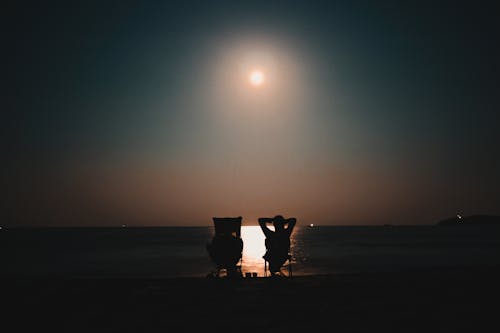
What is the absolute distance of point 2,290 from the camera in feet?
41.5

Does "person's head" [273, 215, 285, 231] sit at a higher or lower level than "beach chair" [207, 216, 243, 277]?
higher

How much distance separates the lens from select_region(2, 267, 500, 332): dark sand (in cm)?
830

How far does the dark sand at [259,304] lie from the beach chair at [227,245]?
105 cm

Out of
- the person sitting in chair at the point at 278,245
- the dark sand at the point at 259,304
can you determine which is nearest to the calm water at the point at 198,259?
the person sitting in chair at the point at 278,245

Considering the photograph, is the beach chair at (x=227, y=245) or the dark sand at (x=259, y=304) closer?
the dark sand at (x=259, y=304)

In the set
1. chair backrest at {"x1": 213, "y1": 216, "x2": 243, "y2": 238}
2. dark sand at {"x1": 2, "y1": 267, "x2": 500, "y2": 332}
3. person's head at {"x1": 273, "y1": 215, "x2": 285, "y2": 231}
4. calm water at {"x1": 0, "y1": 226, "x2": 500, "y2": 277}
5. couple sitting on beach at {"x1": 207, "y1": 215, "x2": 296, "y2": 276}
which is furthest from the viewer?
calm water at {"x1": 0, "y1": 226, "x2": 500, "y2": 277}

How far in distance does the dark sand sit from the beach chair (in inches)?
41.3

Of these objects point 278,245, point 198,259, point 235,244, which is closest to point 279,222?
point 278,245

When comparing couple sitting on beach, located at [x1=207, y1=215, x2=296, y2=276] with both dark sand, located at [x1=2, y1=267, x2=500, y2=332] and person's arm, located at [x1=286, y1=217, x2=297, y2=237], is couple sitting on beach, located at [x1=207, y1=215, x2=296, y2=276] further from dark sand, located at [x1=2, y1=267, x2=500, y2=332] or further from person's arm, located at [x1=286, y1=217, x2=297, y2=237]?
dark sand, located at [x1=2, y1=267, x2=500, y2=332]

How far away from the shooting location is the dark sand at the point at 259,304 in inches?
327

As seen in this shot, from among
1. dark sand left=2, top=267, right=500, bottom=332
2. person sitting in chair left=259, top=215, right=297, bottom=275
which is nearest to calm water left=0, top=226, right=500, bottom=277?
person sitting in chair left=259, top=215, right=297, bottom=275

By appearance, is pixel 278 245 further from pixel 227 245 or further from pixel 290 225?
pixel 227 245

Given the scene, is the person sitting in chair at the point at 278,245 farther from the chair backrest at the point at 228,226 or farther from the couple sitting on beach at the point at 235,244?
the chair backrest at the point at 228,226

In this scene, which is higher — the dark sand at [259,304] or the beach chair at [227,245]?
the beach chair at [227,245]
